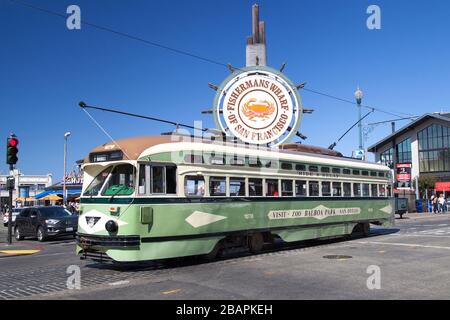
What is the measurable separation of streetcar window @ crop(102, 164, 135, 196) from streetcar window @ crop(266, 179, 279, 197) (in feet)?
14.3

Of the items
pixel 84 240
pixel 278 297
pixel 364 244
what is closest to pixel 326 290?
pixel 278 297

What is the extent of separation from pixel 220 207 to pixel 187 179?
4.11 feet

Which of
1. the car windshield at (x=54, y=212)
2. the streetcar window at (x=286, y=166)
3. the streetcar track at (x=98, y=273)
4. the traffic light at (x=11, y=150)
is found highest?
the traffic light at (x=11, y=150)

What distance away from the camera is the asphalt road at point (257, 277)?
26.5ft

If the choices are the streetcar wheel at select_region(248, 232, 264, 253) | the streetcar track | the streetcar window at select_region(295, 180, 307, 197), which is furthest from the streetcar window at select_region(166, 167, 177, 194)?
the streetcar window at select_region(295, 180, 307, 197)

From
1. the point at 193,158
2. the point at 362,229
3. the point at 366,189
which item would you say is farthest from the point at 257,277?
the point at 362,229

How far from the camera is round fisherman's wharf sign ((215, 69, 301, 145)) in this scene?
22578mm

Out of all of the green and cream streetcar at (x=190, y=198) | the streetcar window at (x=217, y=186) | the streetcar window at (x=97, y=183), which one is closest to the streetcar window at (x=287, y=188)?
the green and cream streetcar at (x=190, y=198)

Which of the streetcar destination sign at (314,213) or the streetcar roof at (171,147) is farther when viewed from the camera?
the streetcar destination sign at (314,213)

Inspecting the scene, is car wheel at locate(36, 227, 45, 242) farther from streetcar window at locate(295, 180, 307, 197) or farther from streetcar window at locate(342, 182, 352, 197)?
streetcar window at locate(342, 182, 352, 197)

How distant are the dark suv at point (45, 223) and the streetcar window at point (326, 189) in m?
11.6

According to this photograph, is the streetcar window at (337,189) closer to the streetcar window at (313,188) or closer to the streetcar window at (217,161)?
the streetcar window at (313,188)

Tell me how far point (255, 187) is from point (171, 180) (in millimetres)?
2956

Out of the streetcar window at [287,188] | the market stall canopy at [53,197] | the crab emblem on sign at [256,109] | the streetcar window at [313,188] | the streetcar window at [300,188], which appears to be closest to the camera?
the streetcar window at [287,188]
